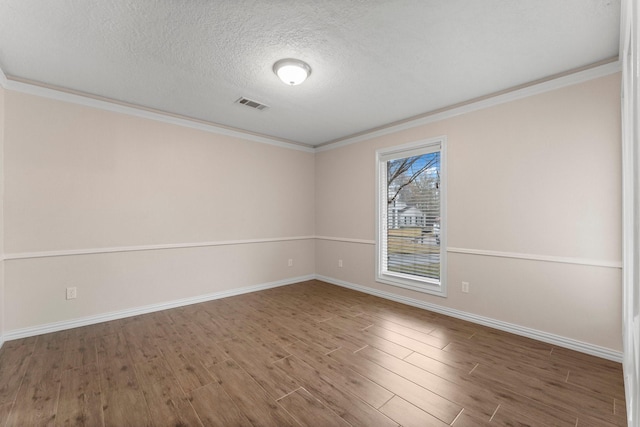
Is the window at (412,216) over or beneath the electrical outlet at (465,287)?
over

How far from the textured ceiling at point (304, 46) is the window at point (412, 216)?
0.89 m

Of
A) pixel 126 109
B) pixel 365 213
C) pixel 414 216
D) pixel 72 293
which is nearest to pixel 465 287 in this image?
pixel 414 216

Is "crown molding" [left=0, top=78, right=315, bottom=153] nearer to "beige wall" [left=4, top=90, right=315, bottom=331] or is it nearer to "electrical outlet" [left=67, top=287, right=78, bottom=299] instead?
"beige wall" [left=4, top=90, right=315, bottom=331]

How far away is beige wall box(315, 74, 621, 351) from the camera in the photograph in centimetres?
239

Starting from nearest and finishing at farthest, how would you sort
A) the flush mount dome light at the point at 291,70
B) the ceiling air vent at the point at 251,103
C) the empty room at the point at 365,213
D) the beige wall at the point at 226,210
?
the empty room at the point at 365,213 → the flush mount dome light at the point at 291,70 → the beige wall at the point at 226,210 → the ceiling air vent at the point at 251,103

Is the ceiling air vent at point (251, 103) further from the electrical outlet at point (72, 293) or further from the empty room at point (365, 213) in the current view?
the electrical outlet at point (72, 293)

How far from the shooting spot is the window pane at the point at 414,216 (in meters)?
3.64

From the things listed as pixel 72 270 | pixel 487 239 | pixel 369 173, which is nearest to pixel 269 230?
pixel 369 173

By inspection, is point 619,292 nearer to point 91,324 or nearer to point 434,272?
point 434,272

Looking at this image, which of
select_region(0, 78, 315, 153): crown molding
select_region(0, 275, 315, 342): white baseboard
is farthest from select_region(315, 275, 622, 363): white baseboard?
select_region(0, 78, 315, 153): crown molding

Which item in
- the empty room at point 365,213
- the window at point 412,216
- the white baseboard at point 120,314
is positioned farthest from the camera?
the window at point 412,216

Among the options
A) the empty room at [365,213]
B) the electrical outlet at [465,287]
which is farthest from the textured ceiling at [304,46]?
the electrical outlet at [465,287]

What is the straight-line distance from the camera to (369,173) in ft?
14.5

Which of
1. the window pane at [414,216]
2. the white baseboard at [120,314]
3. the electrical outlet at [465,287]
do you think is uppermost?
the window pane at [414,216]
